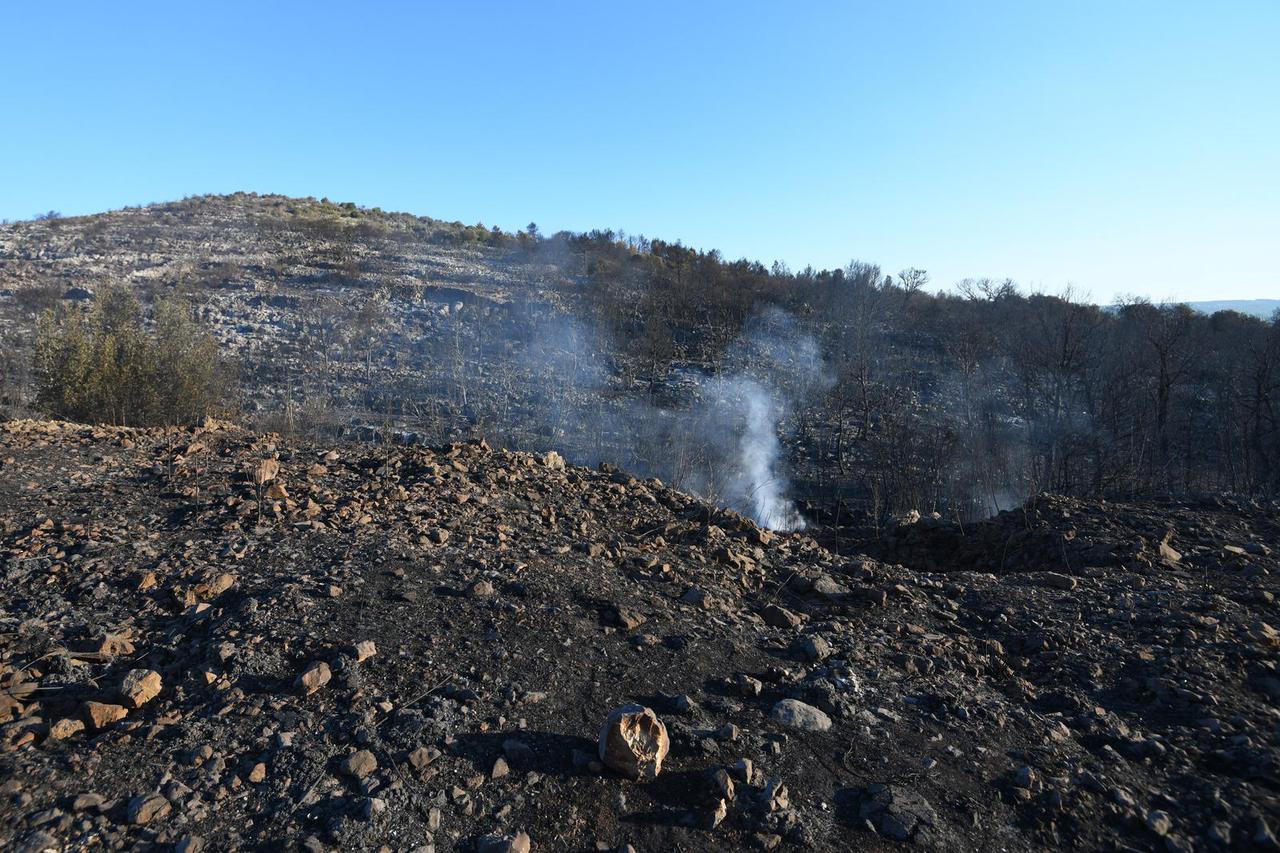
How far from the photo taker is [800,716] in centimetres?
294

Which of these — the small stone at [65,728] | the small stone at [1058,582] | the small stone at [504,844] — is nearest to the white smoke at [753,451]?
the small stone at [1058,582]

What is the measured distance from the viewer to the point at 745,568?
462cm

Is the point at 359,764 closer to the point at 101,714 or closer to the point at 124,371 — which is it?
the point at 101,714

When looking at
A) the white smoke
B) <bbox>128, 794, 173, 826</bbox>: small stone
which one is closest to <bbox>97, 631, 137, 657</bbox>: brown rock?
<bbox>128, 794, 173, 826</bbox>: small stone

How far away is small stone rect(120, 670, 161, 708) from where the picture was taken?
269 cm

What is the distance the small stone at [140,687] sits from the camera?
269 centimetres

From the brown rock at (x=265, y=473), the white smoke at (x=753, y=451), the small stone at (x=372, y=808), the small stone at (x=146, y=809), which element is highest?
the brown rock at (x=265, y=473)

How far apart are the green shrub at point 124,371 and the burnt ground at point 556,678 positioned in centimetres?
534

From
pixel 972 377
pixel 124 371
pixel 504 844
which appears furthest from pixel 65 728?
pixel 972 377

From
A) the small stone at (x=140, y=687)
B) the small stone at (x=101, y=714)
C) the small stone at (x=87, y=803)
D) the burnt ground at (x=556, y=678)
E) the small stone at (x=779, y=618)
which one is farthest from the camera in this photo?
the small stone at (x=779, y=618)

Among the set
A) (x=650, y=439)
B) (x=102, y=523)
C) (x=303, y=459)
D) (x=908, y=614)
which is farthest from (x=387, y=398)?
(x=908, y=614)

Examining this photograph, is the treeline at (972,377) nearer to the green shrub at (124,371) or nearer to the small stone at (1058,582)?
the small stone at (1058,582)

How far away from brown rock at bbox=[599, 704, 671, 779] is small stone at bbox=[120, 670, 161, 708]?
69.7 inches

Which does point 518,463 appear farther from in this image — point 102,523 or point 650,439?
point 650,439
